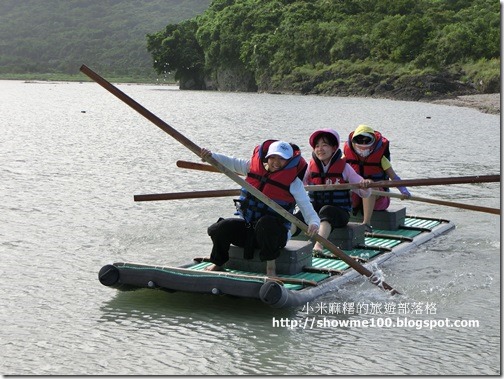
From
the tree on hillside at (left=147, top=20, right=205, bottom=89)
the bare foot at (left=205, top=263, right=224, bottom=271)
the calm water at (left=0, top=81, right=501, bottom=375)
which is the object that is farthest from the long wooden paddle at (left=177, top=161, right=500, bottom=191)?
the tree on hillside at (left=147, top=20, right=205, bottom=89)

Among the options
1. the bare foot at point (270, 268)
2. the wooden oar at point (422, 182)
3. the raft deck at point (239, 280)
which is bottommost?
the raft deck at point (239, 280)

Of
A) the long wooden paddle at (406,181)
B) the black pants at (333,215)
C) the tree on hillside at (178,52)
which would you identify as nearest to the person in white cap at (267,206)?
the long wooden paddle at (406,181)

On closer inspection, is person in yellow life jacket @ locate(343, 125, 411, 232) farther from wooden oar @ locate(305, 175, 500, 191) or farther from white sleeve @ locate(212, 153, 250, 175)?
white sleeve @ locate(212, 153, 250, 175)

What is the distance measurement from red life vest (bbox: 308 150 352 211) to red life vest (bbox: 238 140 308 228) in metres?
1.52

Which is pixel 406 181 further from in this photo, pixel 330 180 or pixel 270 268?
pixel 270 268

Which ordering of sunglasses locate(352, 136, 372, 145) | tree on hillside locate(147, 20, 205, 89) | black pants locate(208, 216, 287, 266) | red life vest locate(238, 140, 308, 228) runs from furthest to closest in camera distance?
tree on hillside locate(147, 20, 205, 89)
sunglasses locate(352, 136, 372, 145)
red life vest locate(238, 140, 308, 228)
black pants locate(208, 216, 287, 266)

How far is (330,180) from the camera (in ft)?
33.4

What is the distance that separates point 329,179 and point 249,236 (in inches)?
72.9

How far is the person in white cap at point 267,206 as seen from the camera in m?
8.52

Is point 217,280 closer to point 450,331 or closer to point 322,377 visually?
point 322,377

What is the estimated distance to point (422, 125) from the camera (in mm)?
37656

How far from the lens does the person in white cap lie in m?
8.52

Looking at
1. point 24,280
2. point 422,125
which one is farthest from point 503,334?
point 422,125

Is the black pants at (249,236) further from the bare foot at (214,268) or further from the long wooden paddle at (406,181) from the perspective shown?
the long wooden paddle at (406,181)
